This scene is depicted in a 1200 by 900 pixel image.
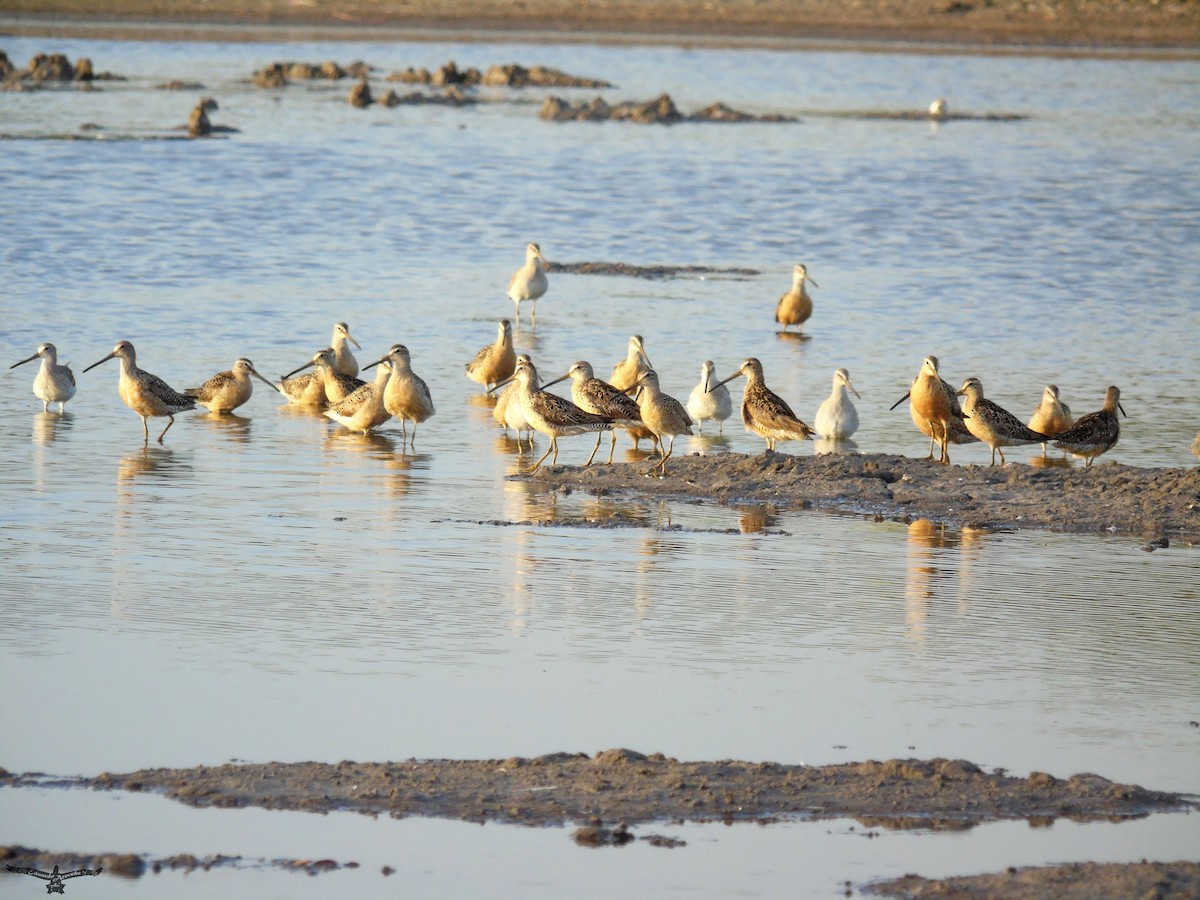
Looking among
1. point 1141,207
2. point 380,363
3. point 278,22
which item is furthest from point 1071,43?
point 380,363

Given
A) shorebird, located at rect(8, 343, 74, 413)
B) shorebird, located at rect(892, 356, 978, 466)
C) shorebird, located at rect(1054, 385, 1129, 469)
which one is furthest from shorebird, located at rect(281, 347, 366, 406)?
shorebird, located at rect(1054, 385, 1129, 469)

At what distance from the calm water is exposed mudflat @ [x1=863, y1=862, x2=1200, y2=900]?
0.41 ft

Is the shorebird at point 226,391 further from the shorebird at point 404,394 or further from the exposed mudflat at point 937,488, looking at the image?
the exposed mudflat at point 937,488

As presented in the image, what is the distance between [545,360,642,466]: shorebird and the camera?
522 inches

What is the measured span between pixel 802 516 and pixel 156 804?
18.9 feet

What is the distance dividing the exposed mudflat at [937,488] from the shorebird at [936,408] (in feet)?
2.54

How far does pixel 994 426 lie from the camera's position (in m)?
13.2

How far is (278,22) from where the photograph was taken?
6681cm

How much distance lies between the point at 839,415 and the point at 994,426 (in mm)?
1294

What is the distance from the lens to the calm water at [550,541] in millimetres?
7117

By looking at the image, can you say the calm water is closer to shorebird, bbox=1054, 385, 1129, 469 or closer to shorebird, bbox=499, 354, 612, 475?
shorebird, bbox=1054, 385, 1129, 469

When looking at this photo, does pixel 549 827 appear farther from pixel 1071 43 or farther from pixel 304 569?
pixel 1071 43

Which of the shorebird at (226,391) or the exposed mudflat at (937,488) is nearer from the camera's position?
the exposed mudflat at (937,488)

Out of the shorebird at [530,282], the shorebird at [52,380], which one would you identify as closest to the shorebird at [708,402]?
the shorebird at [52,380]
